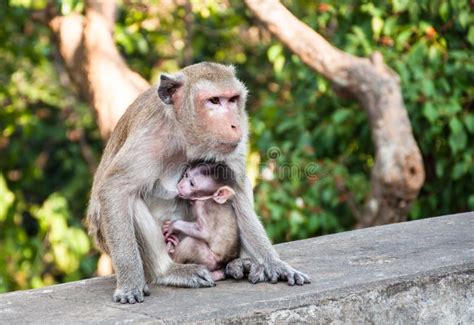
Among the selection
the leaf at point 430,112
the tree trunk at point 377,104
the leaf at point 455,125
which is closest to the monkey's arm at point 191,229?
the tree trunk at point 377,104

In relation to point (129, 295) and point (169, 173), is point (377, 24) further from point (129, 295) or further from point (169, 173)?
point (129, 295)

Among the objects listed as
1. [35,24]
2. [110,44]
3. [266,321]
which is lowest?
[266,321]

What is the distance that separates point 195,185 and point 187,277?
1.46 ft

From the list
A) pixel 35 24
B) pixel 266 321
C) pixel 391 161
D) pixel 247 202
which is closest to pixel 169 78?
pixel 247 202

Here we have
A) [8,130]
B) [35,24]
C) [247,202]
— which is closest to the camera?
[247,202]

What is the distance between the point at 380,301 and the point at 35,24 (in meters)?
7.10

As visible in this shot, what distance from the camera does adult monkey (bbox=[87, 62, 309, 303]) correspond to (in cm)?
390

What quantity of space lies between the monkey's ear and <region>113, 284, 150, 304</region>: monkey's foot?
2.95 ft

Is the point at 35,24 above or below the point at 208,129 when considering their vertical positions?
above

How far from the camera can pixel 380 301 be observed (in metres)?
3.64

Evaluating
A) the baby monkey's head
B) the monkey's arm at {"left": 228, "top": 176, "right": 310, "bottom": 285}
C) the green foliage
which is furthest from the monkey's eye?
the green foliage

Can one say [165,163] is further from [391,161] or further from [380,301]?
[391,161]

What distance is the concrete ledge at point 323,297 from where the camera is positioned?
11.2 feet

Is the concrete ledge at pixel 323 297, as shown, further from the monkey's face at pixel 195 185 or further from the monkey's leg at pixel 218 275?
the monkey's face at pixel 195 185
